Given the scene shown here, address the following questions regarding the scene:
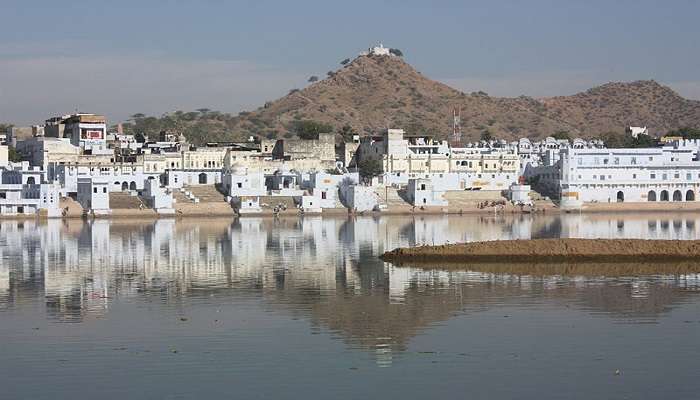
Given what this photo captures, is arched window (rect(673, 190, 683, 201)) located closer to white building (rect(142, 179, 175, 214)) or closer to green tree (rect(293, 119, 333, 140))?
green tree (rect(293, 119, 333, 140))

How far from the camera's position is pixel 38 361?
595 inches

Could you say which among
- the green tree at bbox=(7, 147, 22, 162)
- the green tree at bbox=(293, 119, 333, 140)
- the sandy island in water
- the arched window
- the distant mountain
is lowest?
the sandy island in water

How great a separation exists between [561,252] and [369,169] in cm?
4097

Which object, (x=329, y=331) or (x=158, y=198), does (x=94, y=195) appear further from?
(x=329, y=331)

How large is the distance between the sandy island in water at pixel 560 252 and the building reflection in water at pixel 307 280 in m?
1.55

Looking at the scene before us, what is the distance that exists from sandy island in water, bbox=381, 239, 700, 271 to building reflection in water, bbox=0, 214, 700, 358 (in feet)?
5.08

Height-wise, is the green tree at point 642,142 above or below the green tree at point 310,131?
below

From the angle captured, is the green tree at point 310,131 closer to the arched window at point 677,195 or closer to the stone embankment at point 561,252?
the arched window at point 677,195

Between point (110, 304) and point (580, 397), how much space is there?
1010 centimetres

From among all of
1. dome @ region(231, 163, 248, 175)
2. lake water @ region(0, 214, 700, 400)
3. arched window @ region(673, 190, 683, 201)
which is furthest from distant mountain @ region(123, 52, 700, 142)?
lake water @ region(0, 214, 700, 400)

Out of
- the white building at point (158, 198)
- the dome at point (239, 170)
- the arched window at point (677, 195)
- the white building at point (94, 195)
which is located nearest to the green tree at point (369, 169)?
the dome at point (239, 170)

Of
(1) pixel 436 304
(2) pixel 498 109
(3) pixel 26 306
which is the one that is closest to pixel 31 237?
(3) pixel 26 306

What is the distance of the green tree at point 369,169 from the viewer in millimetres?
68500

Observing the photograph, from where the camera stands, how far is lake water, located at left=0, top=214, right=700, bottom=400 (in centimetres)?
1382
